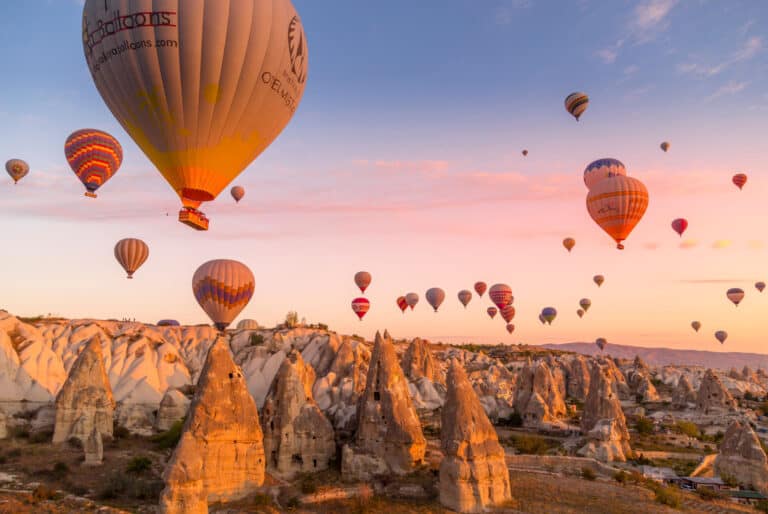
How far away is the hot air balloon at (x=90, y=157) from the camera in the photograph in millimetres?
40469

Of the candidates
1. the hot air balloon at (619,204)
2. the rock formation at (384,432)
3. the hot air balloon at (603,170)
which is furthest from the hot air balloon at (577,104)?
the rock formation at (384,432)

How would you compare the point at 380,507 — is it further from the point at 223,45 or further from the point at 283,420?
the point at 223,45

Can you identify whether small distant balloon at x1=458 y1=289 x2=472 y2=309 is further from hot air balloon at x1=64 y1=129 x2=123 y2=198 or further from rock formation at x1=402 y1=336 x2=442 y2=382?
hot air balloon at x1=64 y1=129 x2=123 y2=198

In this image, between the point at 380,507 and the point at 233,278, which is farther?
the point at 233,278

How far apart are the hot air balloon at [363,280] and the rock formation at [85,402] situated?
40.2m

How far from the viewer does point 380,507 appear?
21000 millimetres

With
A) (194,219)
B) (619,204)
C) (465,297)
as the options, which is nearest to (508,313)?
(465,297)

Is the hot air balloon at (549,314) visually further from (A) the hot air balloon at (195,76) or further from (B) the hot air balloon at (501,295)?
(A) the hot air balloon at (195,76)

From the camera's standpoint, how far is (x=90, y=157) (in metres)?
40.4

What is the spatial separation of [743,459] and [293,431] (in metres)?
24.5

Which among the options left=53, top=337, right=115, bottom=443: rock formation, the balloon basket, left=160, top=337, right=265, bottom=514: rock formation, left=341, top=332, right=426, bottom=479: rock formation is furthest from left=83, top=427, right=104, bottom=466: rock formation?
left=341, top=332, right=426, bottom=479: rock formation

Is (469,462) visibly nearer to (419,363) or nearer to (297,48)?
(297,48)

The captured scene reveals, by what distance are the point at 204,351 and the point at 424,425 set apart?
37.2 metres

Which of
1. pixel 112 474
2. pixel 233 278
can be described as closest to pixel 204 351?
pixel 233 278
